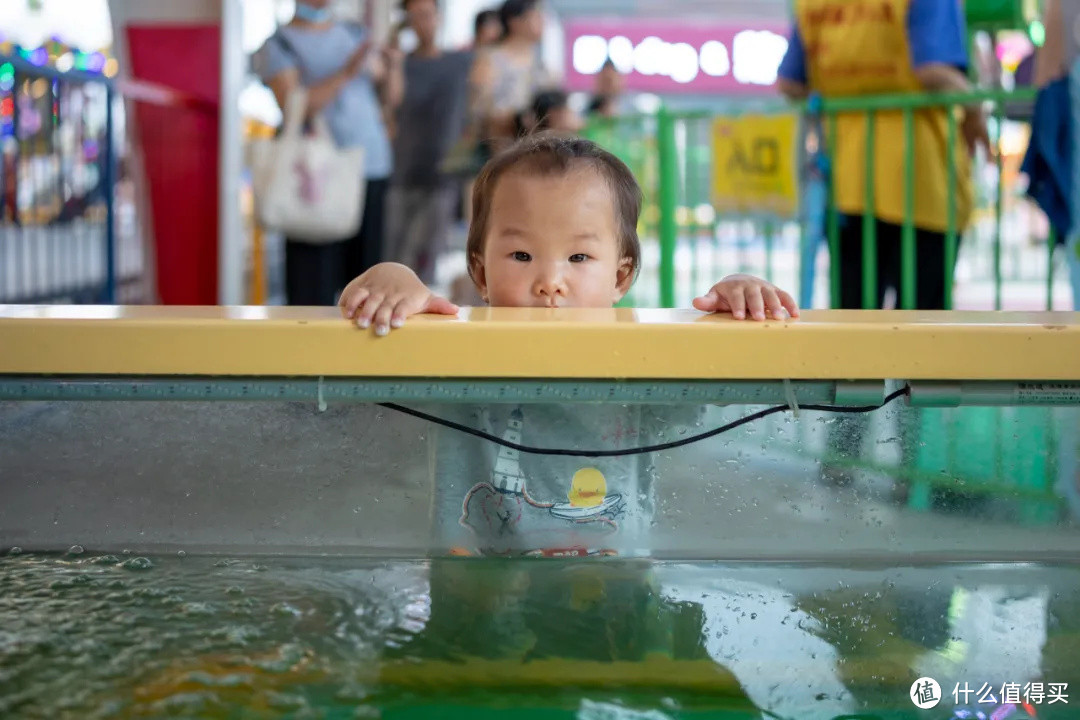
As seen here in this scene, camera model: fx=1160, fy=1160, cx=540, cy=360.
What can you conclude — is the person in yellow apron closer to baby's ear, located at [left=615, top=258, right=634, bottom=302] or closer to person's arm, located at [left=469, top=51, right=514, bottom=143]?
person's arm, located at [left=469, top=51, right=514, bottom=143]

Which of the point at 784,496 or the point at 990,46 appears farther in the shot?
the point at 990,46

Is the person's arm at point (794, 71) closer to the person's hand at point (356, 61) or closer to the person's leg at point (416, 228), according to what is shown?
the person's hand at point (356, 61)

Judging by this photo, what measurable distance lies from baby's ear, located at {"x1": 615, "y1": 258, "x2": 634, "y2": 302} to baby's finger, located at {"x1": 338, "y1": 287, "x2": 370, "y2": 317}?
0.72m

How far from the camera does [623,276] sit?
87.7 inches

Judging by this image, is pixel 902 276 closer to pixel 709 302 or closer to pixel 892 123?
pixel 892 123

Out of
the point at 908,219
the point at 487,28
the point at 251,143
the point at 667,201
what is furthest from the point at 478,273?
the point at 487,28

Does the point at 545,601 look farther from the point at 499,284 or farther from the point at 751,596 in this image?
the point at 499,284

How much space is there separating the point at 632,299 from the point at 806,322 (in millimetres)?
5042

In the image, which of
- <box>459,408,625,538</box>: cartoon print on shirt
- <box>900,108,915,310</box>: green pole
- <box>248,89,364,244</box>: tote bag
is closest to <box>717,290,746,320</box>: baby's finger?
<box>459,408,625,538</box>: cartoon print on shirt

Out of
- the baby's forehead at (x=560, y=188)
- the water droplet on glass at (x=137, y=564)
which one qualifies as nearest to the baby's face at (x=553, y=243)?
the baby's forehead at (x=560, y=188)

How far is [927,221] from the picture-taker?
13.2 feet

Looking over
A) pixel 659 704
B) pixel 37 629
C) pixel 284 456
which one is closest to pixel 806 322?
pixel 659 704

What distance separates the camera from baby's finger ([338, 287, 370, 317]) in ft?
4.95

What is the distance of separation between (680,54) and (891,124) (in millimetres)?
14768
